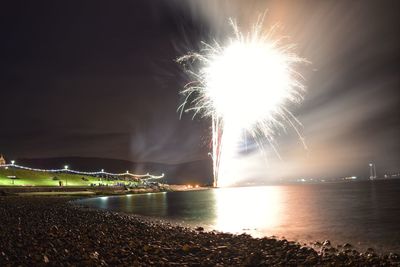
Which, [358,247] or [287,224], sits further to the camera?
[287,224]

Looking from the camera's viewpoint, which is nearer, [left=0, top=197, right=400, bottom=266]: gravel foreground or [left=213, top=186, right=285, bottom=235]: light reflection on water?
[left=0, top=197, right=400, bottom=266]: gravel foreground

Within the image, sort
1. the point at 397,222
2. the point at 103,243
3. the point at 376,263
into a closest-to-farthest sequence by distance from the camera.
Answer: the point at 376,263, the point at 103,243, the point at 397,222

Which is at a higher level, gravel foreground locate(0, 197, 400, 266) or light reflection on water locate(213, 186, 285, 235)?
gravel foreground locate(0, 197, 400, 266)

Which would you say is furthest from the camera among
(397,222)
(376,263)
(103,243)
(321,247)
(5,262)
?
(397,222)

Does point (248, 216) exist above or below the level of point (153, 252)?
below

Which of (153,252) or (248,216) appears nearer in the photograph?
(153,252)

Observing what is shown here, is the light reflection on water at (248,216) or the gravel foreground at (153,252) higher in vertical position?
the gravel foreground at (153,252)

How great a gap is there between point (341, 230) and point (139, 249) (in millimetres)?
20049

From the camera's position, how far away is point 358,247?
2194 cm

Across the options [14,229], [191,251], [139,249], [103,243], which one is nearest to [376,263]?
[191,251]

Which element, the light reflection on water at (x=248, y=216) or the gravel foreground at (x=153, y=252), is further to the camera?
the light reflection on water at (x=248, y=216)

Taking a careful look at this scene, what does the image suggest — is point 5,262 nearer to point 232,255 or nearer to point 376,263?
point 232,255

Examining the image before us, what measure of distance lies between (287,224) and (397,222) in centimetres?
995

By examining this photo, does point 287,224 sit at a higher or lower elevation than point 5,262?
lower
